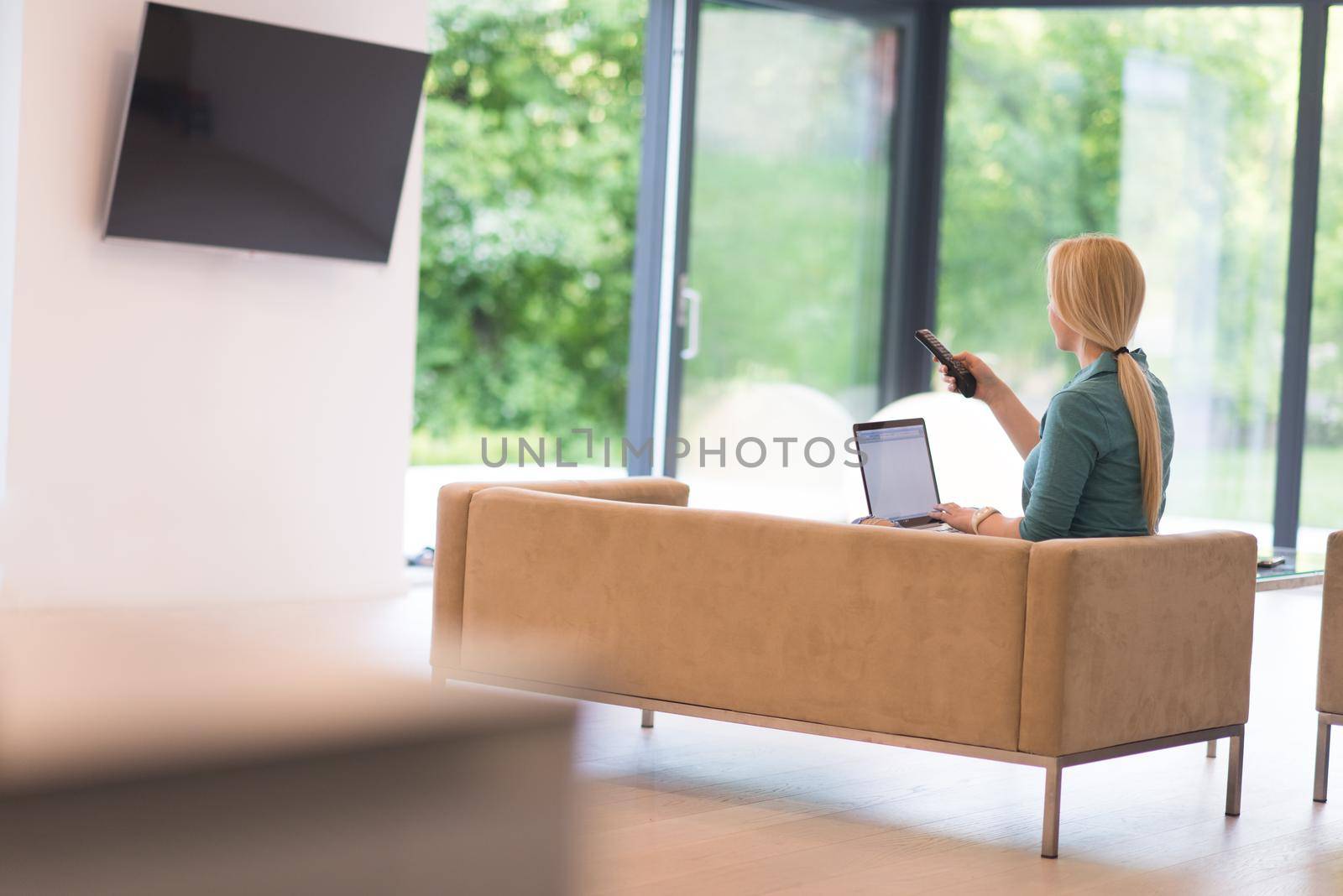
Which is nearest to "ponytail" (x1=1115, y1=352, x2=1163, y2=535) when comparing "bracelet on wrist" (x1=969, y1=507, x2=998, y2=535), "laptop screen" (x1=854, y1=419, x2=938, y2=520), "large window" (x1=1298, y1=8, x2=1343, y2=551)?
"bracelet on wrist" (x1=969, y1=507, x2=998, y2=535)

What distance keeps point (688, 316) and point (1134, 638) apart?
3741mm

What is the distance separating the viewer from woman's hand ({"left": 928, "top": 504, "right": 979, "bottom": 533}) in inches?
122

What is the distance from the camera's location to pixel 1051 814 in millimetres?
2814

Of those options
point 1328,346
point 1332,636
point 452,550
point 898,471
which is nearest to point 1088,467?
point 898,471

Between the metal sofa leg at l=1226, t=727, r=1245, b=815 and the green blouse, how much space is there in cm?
50

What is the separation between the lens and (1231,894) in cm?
262

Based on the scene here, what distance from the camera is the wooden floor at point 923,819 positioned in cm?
267

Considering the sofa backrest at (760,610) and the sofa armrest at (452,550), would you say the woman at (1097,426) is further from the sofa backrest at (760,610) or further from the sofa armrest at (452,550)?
the sofa armrest at (452,550)

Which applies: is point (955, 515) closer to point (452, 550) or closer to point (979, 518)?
point (979, 518)

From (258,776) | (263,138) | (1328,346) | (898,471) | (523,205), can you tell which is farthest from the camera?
(523,205)

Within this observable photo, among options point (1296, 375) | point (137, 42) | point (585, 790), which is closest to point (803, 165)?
point (1296, 375)

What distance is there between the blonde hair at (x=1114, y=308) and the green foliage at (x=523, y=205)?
8503 millimetres

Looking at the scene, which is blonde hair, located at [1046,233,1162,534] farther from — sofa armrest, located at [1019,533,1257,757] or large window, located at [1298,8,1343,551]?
large window, located at [1298,8,1343,551]

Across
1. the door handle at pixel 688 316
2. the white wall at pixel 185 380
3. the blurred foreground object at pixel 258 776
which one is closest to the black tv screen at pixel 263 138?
the white wall at pixel 185 380
